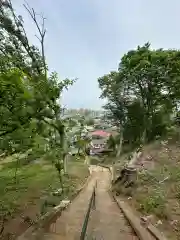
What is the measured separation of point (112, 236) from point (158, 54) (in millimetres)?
25201

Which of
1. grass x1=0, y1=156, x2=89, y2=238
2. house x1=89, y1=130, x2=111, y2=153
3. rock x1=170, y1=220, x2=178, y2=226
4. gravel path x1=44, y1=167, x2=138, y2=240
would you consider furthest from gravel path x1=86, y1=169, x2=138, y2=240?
house x1=89, y1=130, x2=111, y2=153

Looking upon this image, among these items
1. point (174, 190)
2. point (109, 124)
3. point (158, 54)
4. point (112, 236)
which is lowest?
point (112, 236)

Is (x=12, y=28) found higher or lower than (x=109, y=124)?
higher

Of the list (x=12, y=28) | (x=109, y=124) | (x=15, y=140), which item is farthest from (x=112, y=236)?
(x=109, y=124)

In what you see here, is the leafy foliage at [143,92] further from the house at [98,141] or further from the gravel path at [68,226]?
the gravel path at [68,226]

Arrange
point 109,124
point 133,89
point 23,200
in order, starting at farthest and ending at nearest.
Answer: point 109,124 < point 133,89 < point 23,200

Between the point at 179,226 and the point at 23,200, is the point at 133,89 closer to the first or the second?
the point at 23,200

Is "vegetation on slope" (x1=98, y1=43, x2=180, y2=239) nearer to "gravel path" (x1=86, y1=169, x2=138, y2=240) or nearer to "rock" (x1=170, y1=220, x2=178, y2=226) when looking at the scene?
"gravel path" (x1=86, y1=169, x2=138, y2=240)

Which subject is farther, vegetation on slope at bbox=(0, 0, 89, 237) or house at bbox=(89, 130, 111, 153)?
house at bbox=(89, 130, 111, 153)

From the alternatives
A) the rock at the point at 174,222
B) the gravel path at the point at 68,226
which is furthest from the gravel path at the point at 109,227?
the rock at the point at 174,222

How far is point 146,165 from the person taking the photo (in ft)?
51.1

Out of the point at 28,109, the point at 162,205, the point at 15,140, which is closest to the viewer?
the point at 28,109

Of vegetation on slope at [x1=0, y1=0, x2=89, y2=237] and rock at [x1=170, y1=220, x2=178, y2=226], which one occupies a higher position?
vegetation on slope at [x1=0, y1=0, x2=89, y2=237]

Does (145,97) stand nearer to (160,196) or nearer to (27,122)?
(160,196)
